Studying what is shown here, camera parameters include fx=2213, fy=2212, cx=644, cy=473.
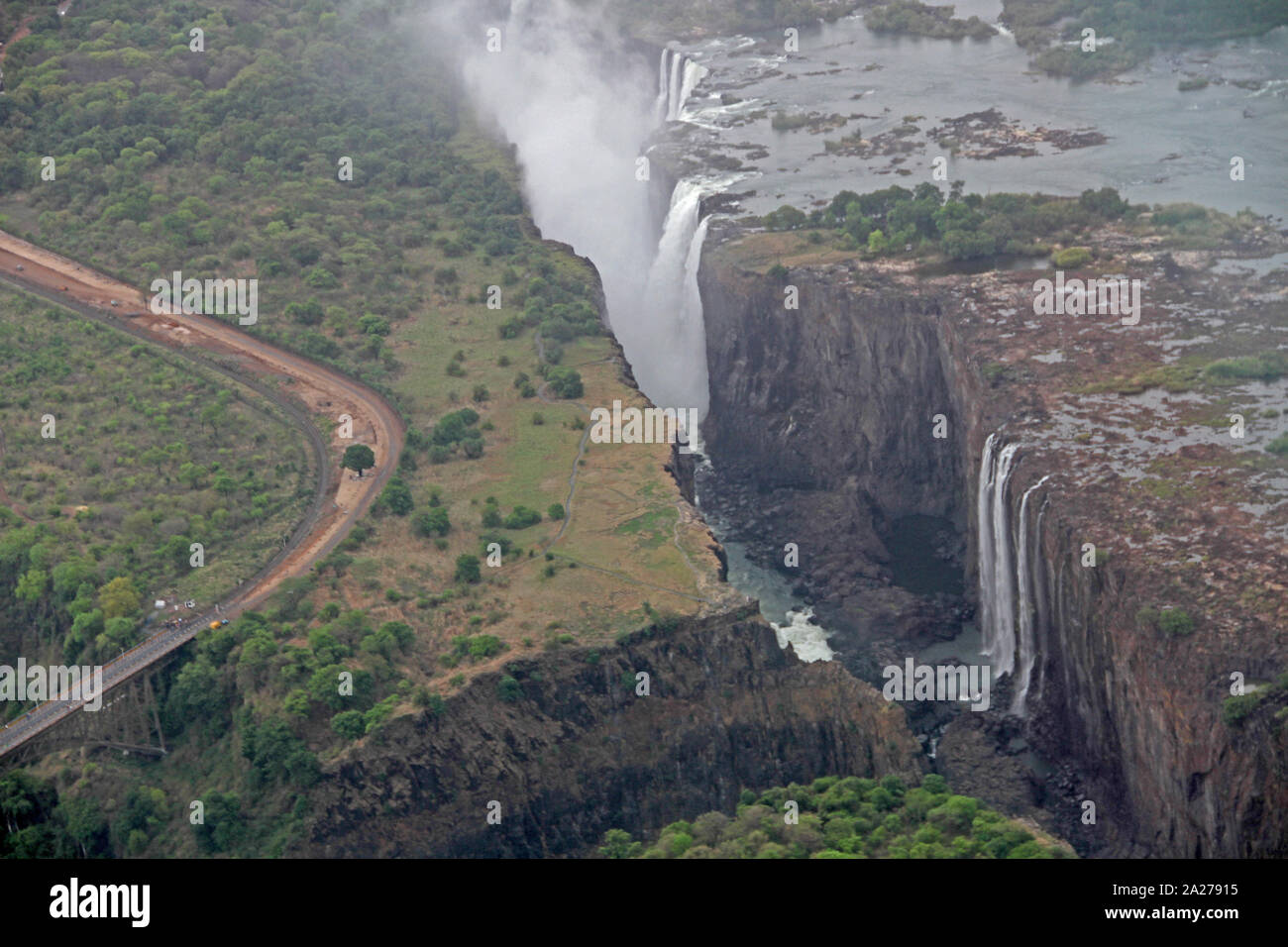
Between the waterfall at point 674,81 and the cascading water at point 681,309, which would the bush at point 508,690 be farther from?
the waterfall at point 674,81

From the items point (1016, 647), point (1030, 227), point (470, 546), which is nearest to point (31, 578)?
point (470, 546)

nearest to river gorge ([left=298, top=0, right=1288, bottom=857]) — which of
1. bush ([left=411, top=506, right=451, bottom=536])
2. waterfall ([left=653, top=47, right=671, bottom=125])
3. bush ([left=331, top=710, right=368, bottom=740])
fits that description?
waterfall ([left=653, top=47, right=671, bottom=125])

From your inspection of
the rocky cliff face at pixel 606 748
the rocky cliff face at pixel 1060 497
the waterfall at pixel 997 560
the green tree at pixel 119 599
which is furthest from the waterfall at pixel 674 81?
the rocky cliff face at pixel 606 748

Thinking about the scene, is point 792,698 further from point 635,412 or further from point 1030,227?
point 1030,227

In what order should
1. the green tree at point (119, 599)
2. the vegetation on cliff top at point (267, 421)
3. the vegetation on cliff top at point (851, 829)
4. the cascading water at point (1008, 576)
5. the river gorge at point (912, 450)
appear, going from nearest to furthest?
the vegetation on cliff top at point (851, 829) < the river gorge at point (912, 450) < the vegetation on cliff top at point (267, 421) < the green tree at point (119, 599) < the cascading water at point (1008, 576)

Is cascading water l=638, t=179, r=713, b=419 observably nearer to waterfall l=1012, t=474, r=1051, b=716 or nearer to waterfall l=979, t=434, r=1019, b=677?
waterfall l=979, t=434, r=1019, b=677

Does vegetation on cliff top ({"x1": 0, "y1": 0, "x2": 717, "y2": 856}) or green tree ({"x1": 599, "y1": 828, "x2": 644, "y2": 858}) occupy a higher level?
vegetation on cliff top ({"x1": 0, "y1": 0, "x2": 717, "y2": 856})
